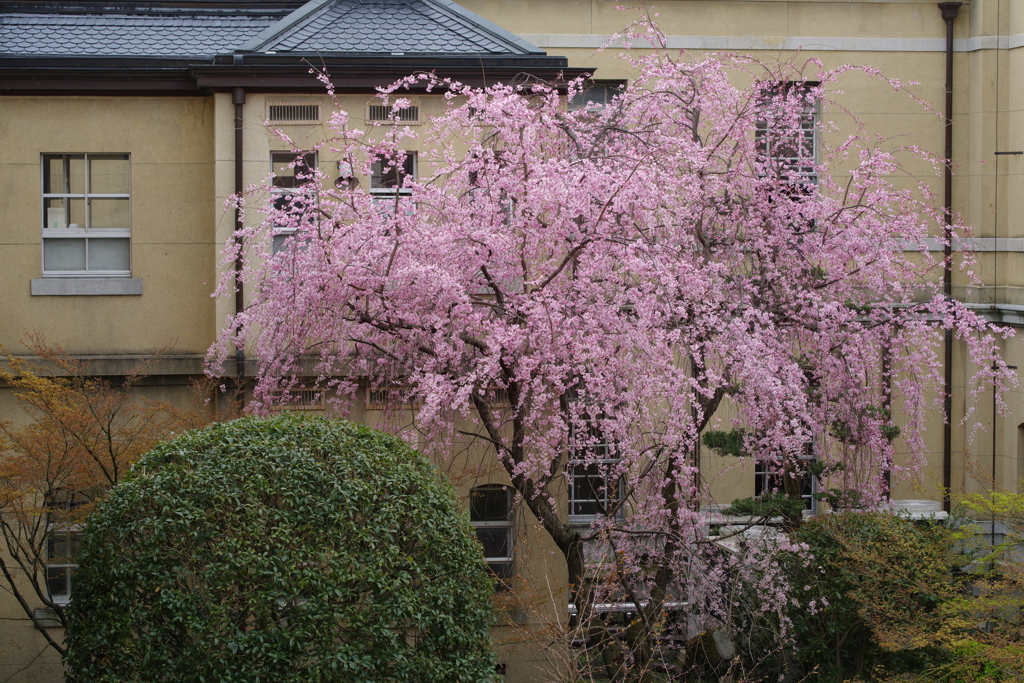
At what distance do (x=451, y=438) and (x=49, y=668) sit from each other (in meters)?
5.89

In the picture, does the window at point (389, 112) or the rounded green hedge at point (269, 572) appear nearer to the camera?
the rounded green hedge at point (269, 572)

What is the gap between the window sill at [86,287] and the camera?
1135cm

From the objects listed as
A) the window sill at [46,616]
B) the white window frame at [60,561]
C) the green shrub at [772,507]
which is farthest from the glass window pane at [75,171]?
the green shrub at [772,507]

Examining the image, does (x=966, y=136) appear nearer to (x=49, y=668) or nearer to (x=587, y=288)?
(x=587, y=288)

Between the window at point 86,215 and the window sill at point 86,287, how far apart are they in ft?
0.58

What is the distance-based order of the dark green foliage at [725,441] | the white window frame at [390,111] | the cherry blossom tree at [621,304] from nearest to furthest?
the cherry blossom tree at [621,304] → the dark green foliage at [725,441] → the white window frame at [390,111]

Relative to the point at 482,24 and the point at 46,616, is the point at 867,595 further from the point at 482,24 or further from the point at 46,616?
the point at 46,616

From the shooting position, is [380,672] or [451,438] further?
[451,438]

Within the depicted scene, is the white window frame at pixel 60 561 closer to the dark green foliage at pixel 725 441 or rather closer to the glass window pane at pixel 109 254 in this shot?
the glass window pane at pixel 109 254

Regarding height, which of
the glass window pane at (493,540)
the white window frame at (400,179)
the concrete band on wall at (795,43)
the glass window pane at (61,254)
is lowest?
the glass window pane at (493,540)

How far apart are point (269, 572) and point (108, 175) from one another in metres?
8.04

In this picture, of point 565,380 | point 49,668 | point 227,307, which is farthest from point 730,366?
point 49,668

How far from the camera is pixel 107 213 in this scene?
38.4 feet

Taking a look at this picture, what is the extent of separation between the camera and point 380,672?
5695 millimetres
